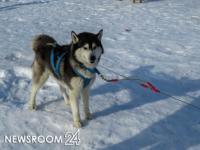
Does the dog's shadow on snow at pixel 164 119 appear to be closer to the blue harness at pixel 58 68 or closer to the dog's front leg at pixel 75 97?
the dog's front leg at pixel 75 97

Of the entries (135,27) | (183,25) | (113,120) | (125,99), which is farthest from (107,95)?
(183,25)

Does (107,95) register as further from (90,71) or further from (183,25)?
(183,25)

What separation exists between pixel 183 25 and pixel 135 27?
5.13 feet

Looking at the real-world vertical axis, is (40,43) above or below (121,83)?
above

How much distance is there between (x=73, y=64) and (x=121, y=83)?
1905 millimetres

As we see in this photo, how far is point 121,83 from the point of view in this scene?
5.97 meters

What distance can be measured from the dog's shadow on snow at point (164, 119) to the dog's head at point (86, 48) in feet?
3.57

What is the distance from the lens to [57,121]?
181 inches

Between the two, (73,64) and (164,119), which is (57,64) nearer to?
(73,64)

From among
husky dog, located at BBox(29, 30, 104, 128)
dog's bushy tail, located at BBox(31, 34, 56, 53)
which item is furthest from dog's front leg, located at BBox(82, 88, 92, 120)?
dog's bushy tail, located at BBox(31, 34, 56, 53)

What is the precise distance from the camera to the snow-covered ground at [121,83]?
4.38 metres

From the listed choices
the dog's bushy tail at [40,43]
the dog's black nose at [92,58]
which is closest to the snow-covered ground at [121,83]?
the dog's bushy tail at [40,43]

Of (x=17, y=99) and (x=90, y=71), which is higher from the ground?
(x=90, y=71)

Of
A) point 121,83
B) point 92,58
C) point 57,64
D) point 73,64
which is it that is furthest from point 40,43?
point 121,83
